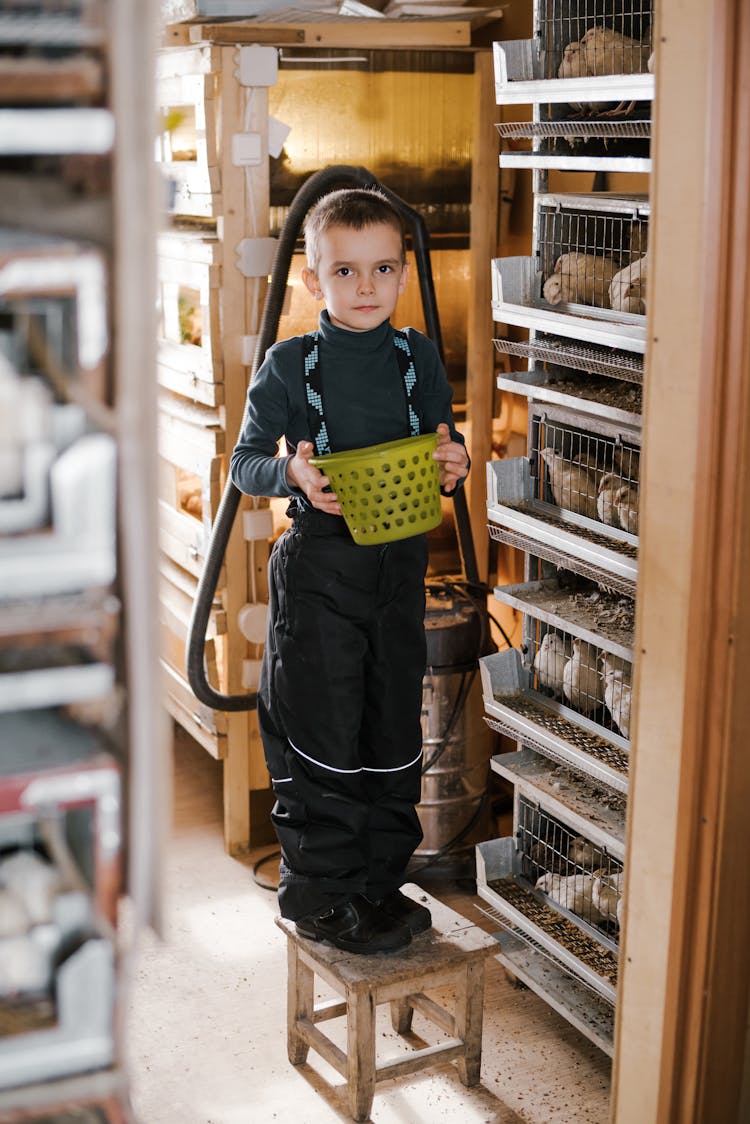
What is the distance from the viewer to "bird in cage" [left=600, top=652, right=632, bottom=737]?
2.78m

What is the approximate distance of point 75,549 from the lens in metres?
1.10

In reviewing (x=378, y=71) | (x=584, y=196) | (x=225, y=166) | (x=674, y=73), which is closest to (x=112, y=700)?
(x=674, y=73)

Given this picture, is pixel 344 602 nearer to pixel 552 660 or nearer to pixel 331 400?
pixel 331 400

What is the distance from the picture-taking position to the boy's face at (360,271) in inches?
106

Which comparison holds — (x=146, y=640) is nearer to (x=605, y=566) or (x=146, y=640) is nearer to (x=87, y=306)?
(x=87, y=306)

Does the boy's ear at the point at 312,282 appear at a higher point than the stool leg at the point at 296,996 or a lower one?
higher

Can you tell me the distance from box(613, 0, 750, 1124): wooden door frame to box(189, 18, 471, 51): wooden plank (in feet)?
6.36

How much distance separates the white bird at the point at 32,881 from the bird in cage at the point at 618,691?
1777 mm

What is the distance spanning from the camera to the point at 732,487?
6.18 feet

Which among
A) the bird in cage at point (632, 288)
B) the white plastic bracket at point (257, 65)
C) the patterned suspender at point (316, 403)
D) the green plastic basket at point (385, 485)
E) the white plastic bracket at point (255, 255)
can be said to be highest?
the white plastic bracket at point (257, 65)

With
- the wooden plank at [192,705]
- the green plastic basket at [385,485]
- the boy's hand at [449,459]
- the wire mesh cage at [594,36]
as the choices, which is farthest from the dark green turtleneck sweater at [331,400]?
Result: the wooden plank at [192,705]

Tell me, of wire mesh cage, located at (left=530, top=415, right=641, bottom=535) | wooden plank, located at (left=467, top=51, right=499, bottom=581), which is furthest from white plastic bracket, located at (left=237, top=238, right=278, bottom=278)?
wire mesh cage, located at (left=530, top=415, right=641, bottom=535)

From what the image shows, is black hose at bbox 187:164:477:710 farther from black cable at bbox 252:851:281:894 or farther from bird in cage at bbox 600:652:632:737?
bird in cage at bbox 600:652:632:737

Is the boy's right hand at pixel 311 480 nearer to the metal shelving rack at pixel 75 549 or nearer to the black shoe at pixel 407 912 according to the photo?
the black shoe at pixel 407 912
